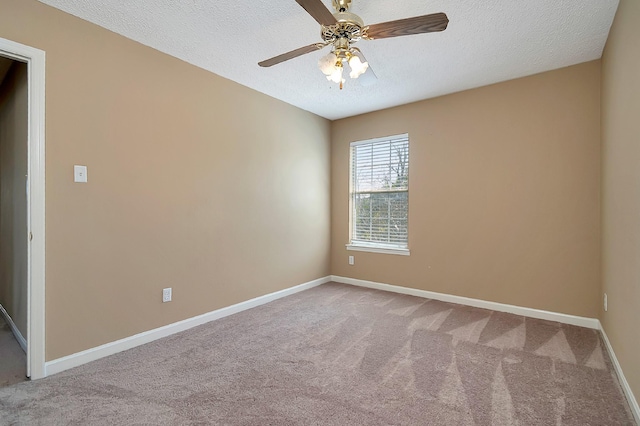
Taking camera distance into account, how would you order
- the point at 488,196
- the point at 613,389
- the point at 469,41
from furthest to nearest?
1. the point at 488,196
2. the point at 469,41
3. the point at 613,389

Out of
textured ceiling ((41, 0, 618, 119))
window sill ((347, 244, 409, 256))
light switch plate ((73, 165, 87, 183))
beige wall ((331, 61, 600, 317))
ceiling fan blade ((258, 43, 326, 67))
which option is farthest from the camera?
window sill ((347, 244, 409, 256))

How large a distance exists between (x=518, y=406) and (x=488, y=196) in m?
2.29

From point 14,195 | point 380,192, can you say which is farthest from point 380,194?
point 14,195

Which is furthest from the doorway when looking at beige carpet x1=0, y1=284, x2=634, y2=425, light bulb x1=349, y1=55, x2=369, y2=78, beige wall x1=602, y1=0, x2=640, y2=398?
beige wall x1=602, y1=0, x2=640, y2=398

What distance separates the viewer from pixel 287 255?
4.11 meters

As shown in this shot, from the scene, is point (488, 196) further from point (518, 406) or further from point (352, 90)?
point (518, 406)

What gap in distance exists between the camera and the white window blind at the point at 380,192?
4219mm

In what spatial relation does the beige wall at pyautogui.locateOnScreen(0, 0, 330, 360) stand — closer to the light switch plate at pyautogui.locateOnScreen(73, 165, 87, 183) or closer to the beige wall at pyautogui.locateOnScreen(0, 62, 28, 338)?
the light switch plate at pyautogui.locateOnScreen(73, 165, 87, 183)

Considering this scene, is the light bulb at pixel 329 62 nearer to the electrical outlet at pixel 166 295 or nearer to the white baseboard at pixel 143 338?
the electrical outlet at pixel 166 295

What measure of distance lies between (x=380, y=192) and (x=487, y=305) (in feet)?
6.37

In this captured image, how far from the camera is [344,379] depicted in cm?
207

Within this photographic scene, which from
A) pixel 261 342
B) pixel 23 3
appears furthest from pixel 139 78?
pixel 261 342

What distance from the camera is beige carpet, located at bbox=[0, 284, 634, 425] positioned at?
67.7 inches

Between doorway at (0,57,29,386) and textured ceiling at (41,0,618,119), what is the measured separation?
1026 millimetres
